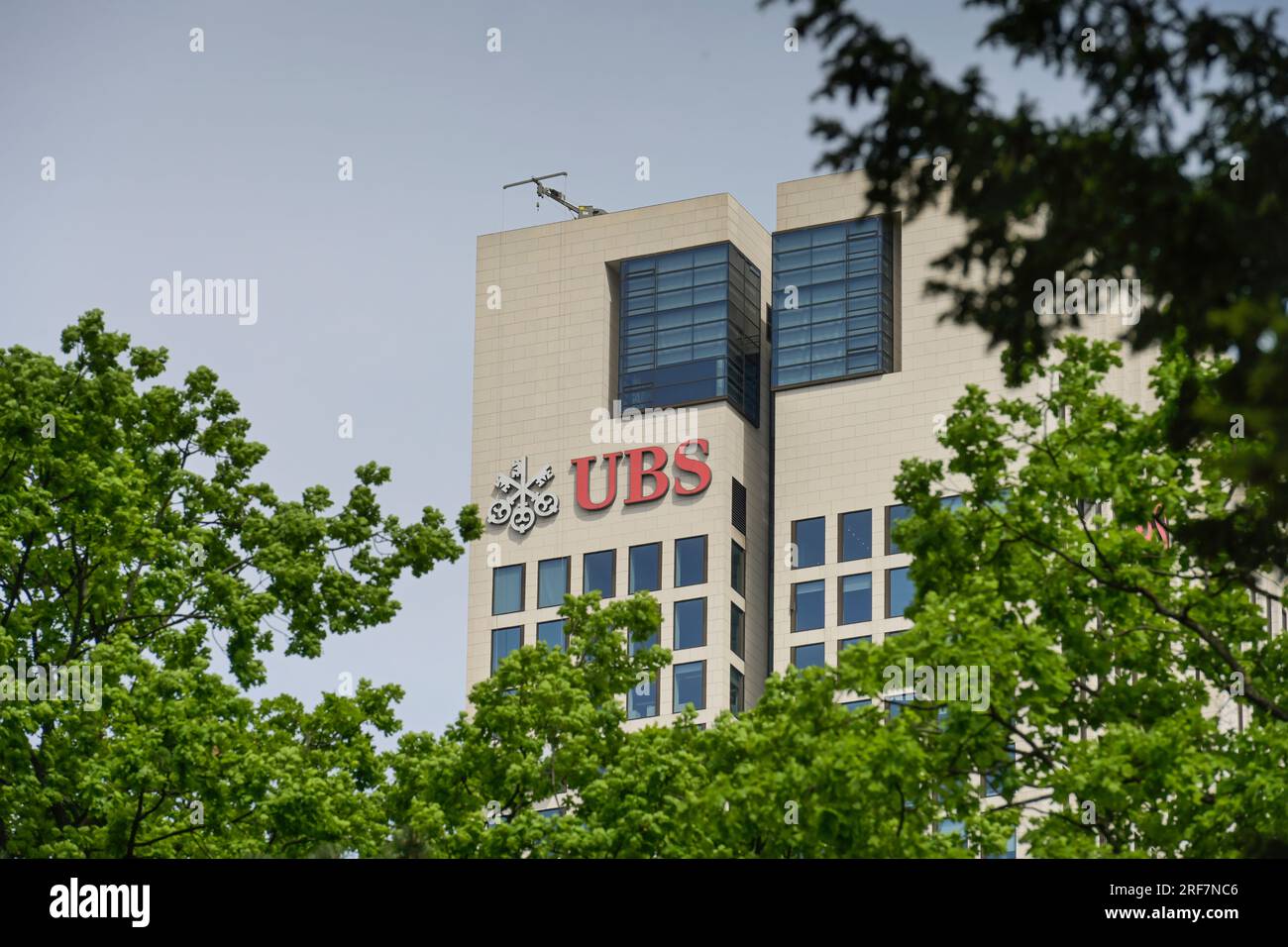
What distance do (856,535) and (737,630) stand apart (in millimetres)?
6587

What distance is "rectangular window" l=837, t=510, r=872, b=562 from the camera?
8988 centimetres

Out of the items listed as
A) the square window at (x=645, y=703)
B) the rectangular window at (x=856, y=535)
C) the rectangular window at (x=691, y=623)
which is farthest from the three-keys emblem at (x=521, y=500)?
the rectangular window at (x=856, y=535)

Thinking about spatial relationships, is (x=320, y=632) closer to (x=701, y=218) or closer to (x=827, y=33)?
(x=827, y=33)

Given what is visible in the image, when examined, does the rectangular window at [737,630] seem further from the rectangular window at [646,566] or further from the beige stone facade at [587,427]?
the rectangular window at [646,566]

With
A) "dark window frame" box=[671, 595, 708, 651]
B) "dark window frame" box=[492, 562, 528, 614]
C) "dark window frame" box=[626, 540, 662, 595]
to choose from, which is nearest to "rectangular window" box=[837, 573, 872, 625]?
"dark window frame" box=[671, 595, 708, 651]

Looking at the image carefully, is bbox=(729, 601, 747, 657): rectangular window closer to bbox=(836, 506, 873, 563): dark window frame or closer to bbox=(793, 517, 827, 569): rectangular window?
bbox=(793, 517, 827, 569): rectangular window

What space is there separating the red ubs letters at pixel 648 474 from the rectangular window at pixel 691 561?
7.08 ft

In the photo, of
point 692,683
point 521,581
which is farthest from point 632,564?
point 692,683

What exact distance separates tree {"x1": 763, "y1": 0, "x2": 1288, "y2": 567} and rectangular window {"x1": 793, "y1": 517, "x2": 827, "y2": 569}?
79.7 metres

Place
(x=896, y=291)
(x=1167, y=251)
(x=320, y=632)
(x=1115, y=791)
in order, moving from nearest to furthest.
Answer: (x=1167, y=251) → (x=1115, y=791) → (x=320, y=632) → (x=896, y=291)

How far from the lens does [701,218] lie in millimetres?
95375

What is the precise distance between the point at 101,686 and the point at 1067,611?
472 inches

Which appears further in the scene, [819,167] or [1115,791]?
[1115,791]
